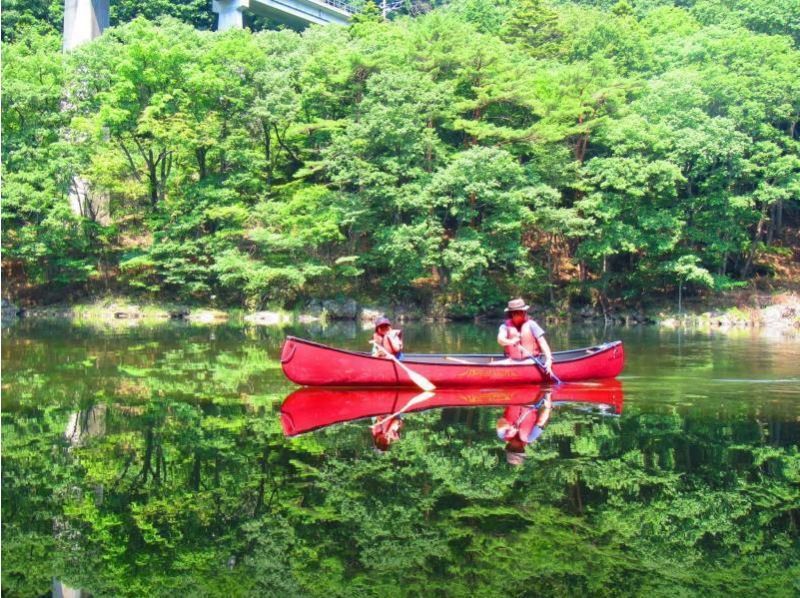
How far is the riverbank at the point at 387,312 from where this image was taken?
33.7 meters

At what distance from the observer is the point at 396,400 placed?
42.0ft

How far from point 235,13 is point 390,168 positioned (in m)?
19.7

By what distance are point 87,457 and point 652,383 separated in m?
9.37

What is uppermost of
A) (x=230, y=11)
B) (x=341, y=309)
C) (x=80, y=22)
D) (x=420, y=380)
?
(x=230, y=11)

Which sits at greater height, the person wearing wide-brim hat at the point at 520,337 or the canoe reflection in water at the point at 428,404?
the person wearing wide-brim hat at the point at 520,337

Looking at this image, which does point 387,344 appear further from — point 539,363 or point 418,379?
point 539,363

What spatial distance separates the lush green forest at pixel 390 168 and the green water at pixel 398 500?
21.3m

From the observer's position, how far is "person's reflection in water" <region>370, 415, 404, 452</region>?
9516mm

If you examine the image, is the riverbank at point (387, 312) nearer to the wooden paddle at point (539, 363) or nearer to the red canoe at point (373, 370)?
the wooden paddle at point (539, 363)

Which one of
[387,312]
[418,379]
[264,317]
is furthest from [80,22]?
[418,379]

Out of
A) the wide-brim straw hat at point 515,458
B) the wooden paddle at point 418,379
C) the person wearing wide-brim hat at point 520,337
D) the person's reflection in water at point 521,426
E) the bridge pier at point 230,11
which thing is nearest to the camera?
the wide-brim straw hat at point 515,458

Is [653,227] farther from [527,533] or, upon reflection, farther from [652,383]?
[527,533]

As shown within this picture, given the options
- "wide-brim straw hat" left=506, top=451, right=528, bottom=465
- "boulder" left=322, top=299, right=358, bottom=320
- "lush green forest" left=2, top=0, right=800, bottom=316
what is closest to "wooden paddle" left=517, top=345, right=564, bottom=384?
"wide-brim straw hat" left=506, top=451, right=528, bottom=465

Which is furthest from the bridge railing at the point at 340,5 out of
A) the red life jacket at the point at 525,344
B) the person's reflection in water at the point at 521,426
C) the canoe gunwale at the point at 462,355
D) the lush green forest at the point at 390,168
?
the person's reflection in water at the point at 521,426
